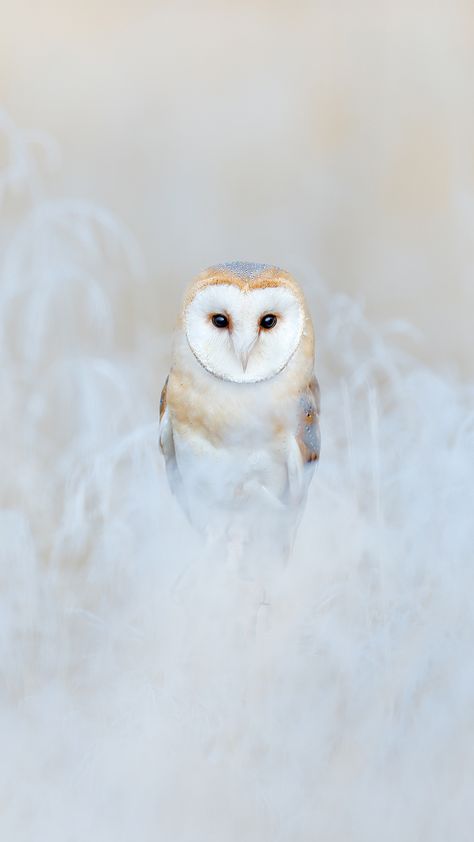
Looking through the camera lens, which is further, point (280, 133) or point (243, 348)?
point (280, 133)

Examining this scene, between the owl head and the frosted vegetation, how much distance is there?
0.14 meters

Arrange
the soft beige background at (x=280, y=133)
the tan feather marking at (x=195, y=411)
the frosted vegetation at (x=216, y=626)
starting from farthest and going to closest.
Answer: the soft beige background at (x=280, y=133) < the tan feather marking at (x=195, y=411) < the frosted vegetation at (x=216, y=626)

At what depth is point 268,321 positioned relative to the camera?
0.85m

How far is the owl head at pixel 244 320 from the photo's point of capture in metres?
0.81

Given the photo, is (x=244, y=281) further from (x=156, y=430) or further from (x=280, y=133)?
(x=280, y=133)

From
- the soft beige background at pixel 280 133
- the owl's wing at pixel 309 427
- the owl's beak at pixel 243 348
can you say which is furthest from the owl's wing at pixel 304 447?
the soft beige background at pixel 280 133

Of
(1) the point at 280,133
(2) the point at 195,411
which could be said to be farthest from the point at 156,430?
(1) the point at 280,133

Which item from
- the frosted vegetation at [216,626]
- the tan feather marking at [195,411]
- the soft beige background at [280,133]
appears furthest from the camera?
the soft beige background at [280,133]

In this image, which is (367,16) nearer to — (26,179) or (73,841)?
(26,179)

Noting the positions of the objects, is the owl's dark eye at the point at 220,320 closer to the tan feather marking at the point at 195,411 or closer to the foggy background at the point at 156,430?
the tan feather marking at the point at 195,411

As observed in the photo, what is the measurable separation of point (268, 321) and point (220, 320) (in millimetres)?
43

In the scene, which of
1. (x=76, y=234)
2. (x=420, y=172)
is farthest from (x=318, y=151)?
(x=76, y=234)

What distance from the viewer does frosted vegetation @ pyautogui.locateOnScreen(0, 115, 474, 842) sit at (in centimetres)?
80

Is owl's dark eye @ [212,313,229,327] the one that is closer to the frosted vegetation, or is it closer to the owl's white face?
the owl's white face
